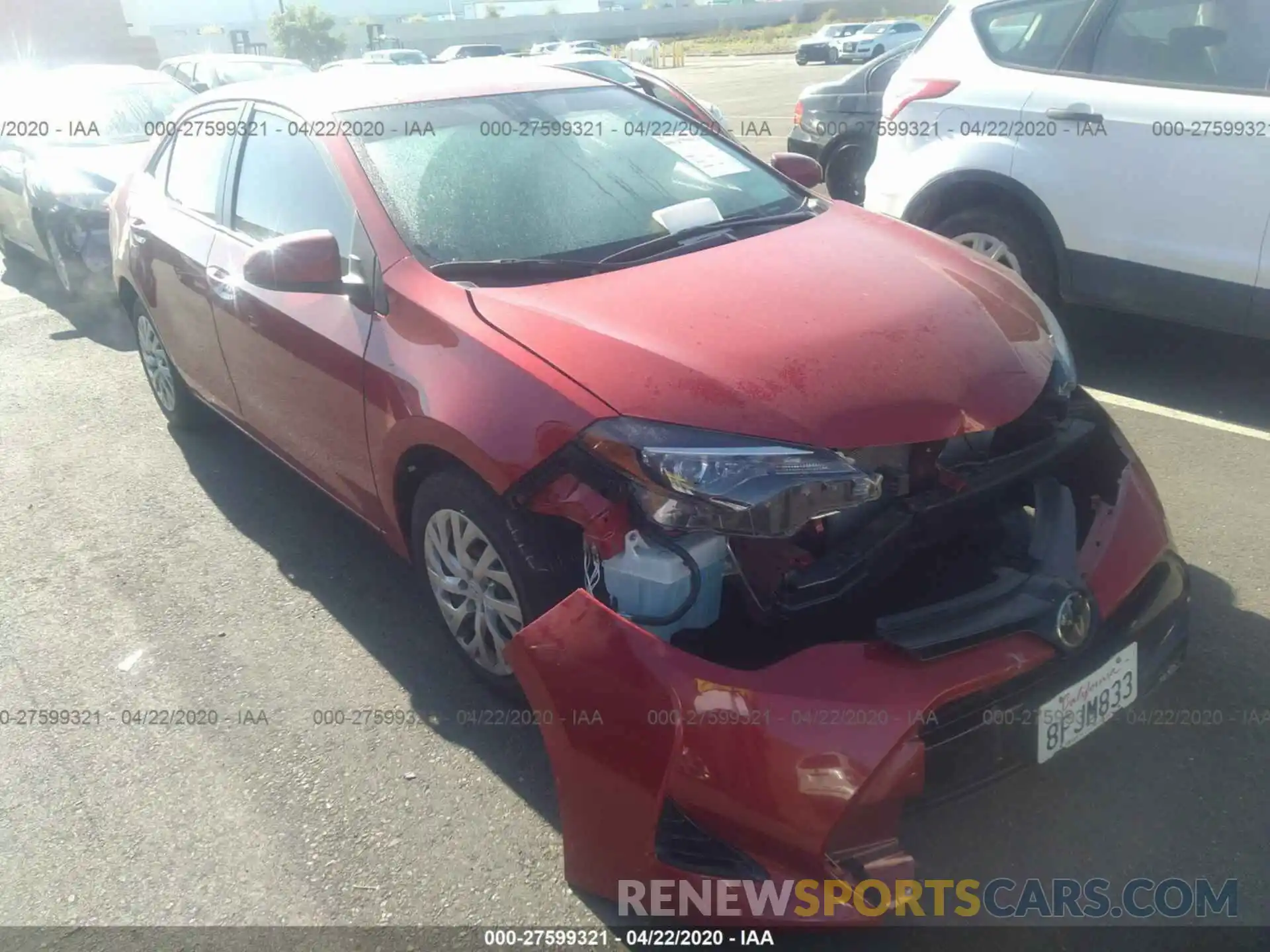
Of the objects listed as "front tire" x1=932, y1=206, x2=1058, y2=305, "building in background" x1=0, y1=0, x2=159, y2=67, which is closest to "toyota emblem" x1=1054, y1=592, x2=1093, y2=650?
"front tire" x1=932, y1=206, x2=1058, y2=305

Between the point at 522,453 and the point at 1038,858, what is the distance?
151 cm

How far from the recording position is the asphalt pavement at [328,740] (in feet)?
8.00

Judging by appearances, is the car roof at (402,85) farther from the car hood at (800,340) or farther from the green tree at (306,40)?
the green tree at (306,40)

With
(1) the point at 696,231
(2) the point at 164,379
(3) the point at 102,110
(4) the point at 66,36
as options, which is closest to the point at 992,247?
(1) the point at 696,231

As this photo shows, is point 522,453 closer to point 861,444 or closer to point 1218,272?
point 861,444

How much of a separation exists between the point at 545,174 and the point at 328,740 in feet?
6.01

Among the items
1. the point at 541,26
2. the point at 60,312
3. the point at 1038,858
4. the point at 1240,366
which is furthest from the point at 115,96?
the point at 541,26

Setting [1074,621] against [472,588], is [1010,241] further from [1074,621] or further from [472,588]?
[472,588]

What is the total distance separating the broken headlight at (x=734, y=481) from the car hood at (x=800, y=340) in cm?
4

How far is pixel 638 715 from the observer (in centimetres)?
202

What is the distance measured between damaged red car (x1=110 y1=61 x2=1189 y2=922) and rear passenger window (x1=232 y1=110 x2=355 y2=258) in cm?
2

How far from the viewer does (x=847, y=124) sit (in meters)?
7.46

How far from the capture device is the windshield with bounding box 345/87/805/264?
119 inches

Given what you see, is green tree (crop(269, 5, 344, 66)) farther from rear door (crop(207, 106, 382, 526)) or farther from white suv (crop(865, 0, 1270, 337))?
rear door (crop(207, 106, 382, 526))
